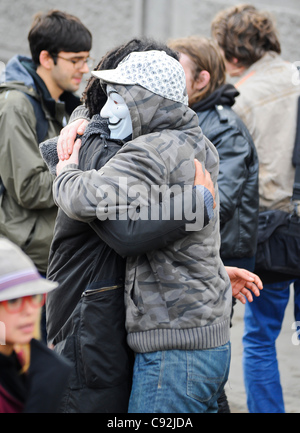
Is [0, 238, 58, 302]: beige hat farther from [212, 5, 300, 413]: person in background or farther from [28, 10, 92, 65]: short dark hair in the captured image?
[28, 10, 92, 65]: short dark hair

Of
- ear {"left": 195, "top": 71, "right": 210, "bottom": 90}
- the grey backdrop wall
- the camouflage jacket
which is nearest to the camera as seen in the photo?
the camouflage jacket

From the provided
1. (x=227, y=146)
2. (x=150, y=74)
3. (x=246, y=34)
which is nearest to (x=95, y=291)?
(x=150, y=74)

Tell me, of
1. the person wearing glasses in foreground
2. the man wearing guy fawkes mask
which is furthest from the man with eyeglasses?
the person wearing glasses in foreground

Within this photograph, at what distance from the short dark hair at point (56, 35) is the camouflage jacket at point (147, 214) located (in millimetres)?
1644

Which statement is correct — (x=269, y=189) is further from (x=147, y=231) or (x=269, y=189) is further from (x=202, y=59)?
(x=147, y=231)

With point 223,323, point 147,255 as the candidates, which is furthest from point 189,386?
point 147,255

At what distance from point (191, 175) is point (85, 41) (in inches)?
71.1

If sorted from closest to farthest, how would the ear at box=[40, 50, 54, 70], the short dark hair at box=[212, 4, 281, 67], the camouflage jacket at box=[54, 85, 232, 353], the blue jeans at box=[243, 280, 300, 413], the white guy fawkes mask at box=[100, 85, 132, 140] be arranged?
the camouflage jacket at box=[54, 85, 232, 353] → the white guy fawkes mask at box=[100, 85, 132, 140] → the blue jeans at box=[243, 280, 300, 413] → the ear at box=[40, 50, 54, 70] → the short dark hair at box=[212, 4, 281, 67]

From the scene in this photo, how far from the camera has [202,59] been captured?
3.27 m

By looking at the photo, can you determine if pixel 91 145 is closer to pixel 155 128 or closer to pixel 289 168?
pixel 155 128

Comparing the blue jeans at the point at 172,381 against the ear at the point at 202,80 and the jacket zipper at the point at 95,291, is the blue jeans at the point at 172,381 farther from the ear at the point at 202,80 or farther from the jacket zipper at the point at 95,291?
the ear at the point at 202,80

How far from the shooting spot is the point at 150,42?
2.15 m

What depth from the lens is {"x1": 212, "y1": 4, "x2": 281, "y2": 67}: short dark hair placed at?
3.65m

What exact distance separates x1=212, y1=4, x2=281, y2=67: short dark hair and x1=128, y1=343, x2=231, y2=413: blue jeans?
7.01 ft
